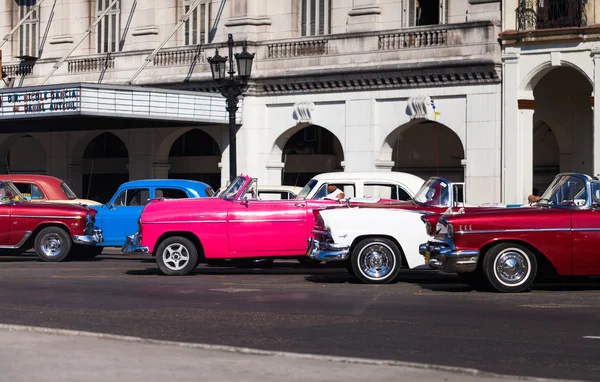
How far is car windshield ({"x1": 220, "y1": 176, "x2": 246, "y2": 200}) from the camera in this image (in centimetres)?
1992

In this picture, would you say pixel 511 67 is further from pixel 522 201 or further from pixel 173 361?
pixel 173 361

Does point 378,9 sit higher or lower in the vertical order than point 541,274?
higher

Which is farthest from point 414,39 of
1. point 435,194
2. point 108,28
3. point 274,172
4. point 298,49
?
point 435,194

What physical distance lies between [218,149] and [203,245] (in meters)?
21.9

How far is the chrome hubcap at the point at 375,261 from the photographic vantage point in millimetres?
17859

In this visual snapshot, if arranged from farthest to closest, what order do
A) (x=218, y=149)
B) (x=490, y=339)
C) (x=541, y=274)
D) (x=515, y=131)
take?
(x=218, y=149) → (x=515, y=131) → (x=541, y=274) → (x=490, y=339)

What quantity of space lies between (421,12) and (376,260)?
17.2 m

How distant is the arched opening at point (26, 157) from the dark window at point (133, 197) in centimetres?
2206

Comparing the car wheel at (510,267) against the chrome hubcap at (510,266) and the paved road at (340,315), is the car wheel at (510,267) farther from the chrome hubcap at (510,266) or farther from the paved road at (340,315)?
the paved road at (340,315)

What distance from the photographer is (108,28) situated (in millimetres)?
40406

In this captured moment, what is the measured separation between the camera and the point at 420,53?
107 feet

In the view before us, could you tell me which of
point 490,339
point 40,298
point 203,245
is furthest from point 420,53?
point 490,339

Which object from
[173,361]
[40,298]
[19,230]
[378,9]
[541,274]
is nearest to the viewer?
[173,361]

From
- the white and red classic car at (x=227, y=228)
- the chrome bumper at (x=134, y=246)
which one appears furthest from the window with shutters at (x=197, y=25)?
the white and red classic car at (x=227, y=228)
